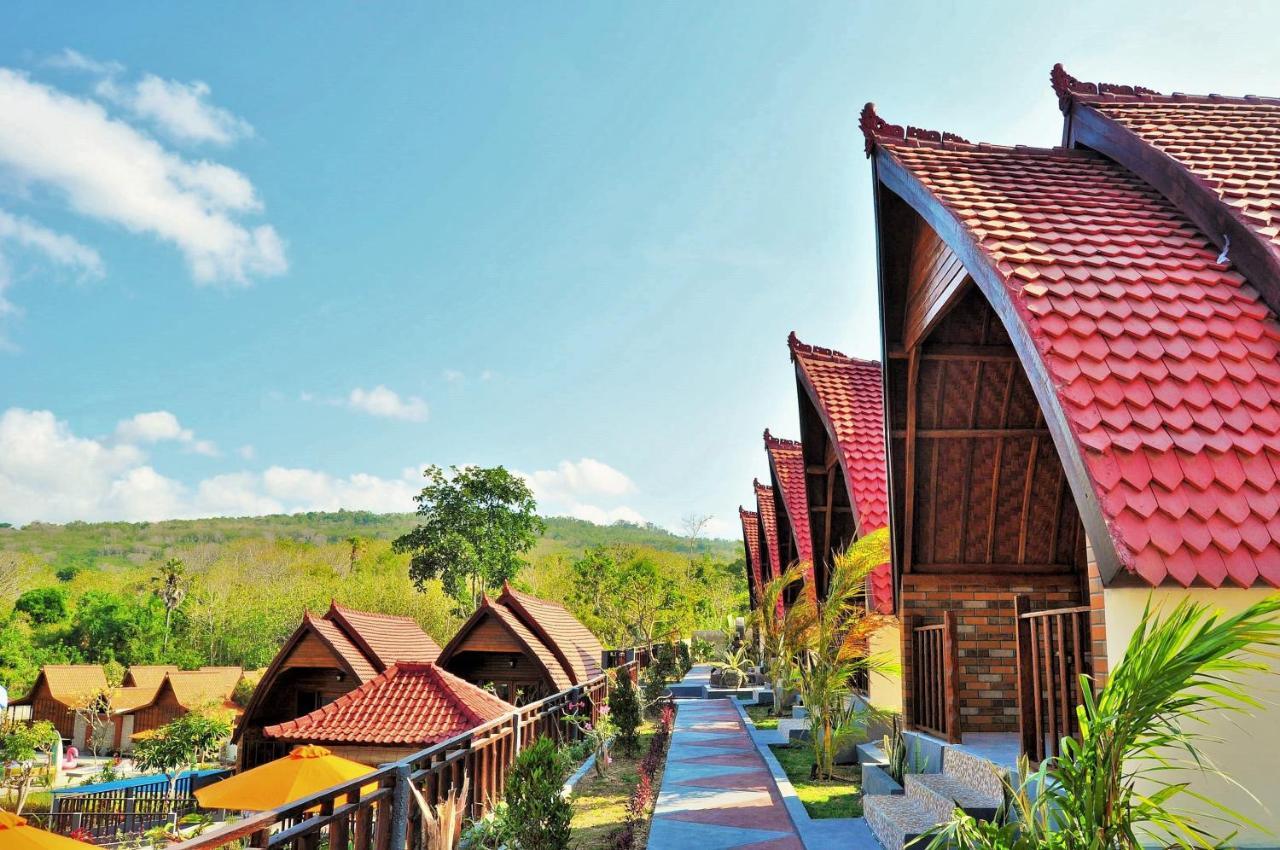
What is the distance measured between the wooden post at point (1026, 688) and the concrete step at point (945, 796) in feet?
1.16

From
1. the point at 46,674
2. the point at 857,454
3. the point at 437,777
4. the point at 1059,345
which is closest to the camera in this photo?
the point at 1059,345

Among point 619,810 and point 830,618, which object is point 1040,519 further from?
point 619,810

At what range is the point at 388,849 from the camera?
565 cm

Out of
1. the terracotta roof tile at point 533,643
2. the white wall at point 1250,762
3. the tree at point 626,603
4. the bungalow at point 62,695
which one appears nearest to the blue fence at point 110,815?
the terracotta roof tile at point 533,643

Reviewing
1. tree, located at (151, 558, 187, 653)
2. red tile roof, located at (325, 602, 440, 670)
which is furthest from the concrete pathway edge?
tree, located at (151, 558, 187, 653)

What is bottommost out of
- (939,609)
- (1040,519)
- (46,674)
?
(46,674)

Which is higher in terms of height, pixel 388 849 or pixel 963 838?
pixel 963 838

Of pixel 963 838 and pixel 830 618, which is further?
pixel 830 618

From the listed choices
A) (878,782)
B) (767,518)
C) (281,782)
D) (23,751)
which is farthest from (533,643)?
(23,751)

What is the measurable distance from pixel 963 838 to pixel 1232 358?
2888 millimetres

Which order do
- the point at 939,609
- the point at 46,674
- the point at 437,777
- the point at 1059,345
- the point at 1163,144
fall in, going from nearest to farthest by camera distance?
the point at 1059,345 → the point at 1163,144 → the point at 437,777 → the point at 939,609 → the point at 46,674

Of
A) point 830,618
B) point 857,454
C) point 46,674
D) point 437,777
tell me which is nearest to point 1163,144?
point 830,618

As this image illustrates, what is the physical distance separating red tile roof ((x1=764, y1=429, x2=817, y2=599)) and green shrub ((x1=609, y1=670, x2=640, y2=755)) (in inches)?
192

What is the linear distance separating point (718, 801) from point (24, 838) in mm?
5341
